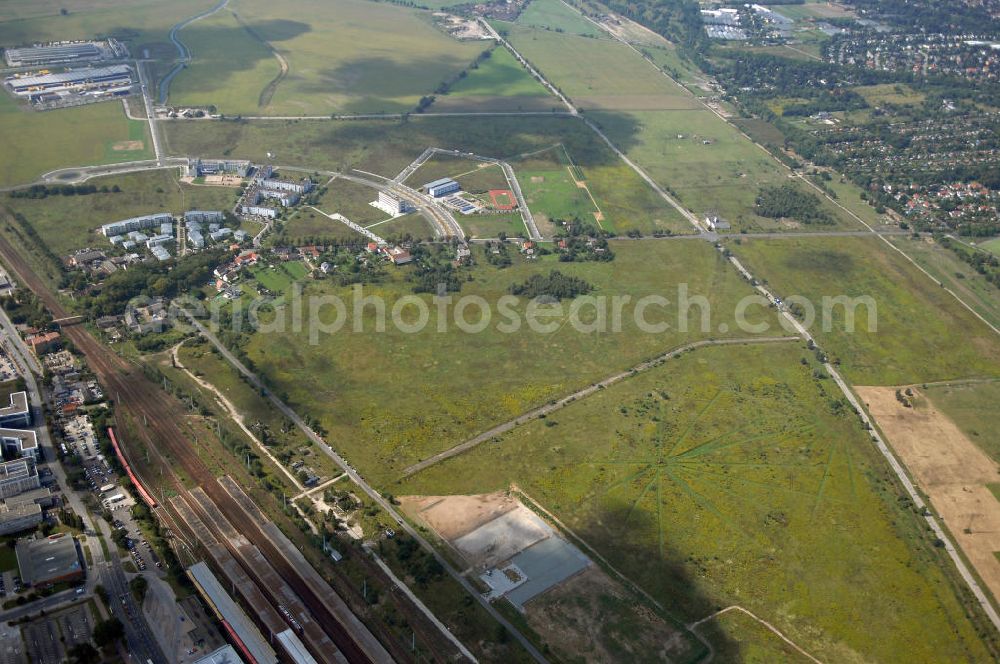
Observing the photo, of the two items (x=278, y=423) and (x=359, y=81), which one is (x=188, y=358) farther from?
(x=359, y=81)

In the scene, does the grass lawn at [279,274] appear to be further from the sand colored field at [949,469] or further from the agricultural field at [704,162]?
the sand colored field at [949,469]

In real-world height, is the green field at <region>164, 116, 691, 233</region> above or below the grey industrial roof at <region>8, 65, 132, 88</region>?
below

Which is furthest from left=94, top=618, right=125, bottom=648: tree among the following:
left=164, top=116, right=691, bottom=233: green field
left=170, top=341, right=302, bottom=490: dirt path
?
left=164, top=116, right=691, bottom=233: green field

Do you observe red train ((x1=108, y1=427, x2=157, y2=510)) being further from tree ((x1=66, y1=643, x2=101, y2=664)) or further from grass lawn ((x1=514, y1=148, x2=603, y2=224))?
grass lawn ((x1=514, y1=148, x2=603, y2=224))

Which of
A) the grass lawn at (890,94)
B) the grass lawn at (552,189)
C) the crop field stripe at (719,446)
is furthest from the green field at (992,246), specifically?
the crop field stripe at (719,446)

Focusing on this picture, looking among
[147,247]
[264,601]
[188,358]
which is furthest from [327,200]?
[264,601]
